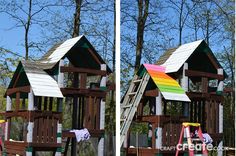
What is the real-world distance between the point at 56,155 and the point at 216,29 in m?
2.83

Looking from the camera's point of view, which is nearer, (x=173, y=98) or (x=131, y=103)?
(x=173, y=98)

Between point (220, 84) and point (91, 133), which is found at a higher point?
point (220, 84)

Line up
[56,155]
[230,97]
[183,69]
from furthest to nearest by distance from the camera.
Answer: [230,97]
[183,69]
[56,155]

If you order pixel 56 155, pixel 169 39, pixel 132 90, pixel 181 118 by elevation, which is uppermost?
pixel 169 39

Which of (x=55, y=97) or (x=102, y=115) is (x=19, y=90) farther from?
(x=102, y=115)

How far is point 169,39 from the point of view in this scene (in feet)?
19.4

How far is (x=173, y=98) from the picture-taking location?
14.3 ft

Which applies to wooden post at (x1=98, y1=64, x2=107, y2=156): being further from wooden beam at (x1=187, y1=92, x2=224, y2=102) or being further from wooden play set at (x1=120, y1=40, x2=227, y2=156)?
wooden beam at (x1=187, y1=92, x2=224, y2=102)

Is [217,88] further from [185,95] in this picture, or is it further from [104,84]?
[104,84]

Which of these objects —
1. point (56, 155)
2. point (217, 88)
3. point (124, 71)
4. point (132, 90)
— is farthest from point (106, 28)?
point (56, 155)

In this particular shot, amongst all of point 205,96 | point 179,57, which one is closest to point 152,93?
point 179,57

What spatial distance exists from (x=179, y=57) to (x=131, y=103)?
77 cm

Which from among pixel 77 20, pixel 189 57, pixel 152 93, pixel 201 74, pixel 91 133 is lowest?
pixel 91 133

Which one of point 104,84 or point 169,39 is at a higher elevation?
point 169,39
